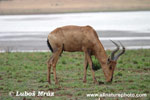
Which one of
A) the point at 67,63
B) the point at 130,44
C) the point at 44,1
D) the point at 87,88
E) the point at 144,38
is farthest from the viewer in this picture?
the point at 44,1

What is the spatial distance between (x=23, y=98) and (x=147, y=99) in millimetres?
2932

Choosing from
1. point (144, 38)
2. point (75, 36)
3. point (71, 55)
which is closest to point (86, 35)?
point (75, 36)

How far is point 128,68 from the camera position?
13055 mm

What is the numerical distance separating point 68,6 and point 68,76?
55147 mm

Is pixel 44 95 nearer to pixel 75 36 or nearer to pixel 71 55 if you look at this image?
pixel 75 36

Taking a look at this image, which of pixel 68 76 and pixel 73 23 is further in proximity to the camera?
pixel 73 23

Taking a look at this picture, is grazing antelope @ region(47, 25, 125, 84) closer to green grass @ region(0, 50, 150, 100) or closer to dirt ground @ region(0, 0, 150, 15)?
green grass @ region(0, 50, 150, 100)

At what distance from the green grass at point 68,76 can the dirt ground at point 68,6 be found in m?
45.1

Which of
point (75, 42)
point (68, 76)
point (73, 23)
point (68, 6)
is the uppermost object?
point (75, 42)

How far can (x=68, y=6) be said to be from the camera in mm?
66125

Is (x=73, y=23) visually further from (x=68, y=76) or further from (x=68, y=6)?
(x=68, y=6)

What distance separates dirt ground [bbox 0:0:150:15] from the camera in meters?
62.0

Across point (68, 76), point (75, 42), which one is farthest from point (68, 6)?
point (75, 42)

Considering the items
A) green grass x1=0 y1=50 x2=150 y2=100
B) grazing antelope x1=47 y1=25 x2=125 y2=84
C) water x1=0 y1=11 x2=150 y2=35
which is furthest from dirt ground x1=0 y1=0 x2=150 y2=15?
grazing antelope x1=47 y1=25 x2=125 y2=84
